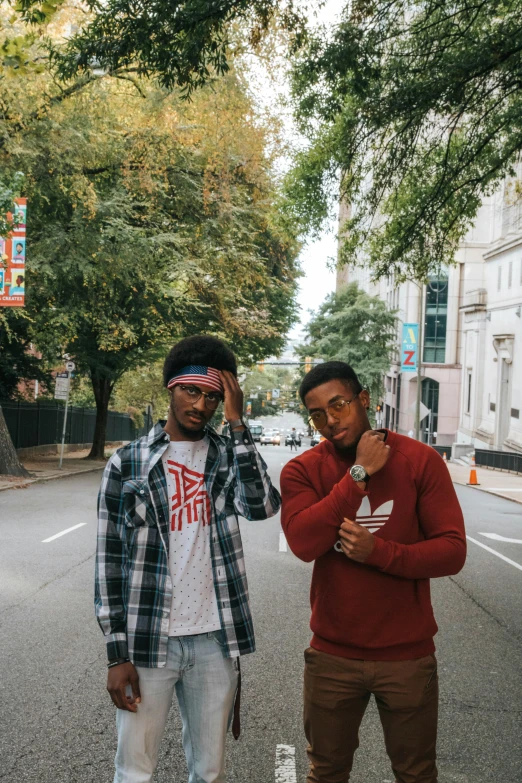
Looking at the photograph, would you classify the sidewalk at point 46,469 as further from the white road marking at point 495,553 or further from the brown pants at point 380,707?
the brown pants at point 380,707

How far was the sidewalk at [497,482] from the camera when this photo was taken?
24575 millimetres

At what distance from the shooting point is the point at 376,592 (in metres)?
2.88

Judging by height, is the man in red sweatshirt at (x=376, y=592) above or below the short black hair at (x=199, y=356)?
below

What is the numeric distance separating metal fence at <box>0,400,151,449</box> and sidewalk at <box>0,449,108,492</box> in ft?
2.94

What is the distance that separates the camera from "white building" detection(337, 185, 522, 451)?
40719 millimetres

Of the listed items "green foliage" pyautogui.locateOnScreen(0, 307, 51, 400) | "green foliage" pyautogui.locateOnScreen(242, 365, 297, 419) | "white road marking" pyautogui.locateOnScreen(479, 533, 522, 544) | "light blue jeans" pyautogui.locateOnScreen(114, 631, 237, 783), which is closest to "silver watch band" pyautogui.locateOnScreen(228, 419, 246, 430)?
"light blue jeans" pyautogui.locateOnScreen(114, 631, 237, 783)

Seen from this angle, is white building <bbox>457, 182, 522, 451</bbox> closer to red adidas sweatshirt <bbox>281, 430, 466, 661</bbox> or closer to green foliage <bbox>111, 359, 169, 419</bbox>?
green foliage <bbox>111, 359, 169, 419</bbox>

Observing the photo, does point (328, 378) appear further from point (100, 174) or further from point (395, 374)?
point (395, 374)

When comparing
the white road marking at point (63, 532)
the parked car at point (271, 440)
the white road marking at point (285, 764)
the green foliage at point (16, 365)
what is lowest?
the parked car at point (271, 440)

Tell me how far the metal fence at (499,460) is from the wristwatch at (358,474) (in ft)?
112

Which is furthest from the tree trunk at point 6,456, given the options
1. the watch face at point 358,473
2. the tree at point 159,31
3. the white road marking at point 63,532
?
the watch face at point 358,473

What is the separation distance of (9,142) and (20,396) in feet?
52.8

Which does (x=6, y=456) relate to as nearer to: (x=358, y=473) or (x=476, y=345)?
(x=358, y=473)

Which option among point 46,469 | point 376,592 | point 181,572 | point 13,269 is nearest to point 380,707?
point 376,592
